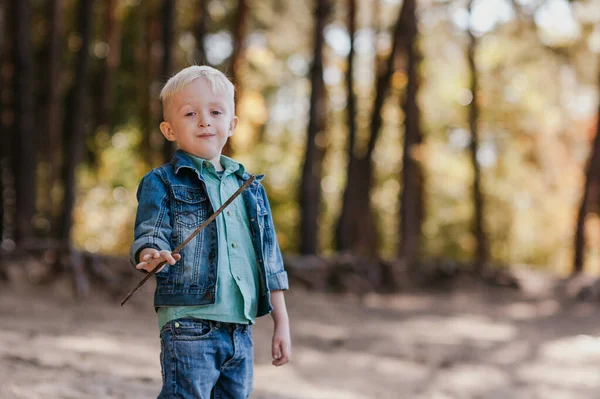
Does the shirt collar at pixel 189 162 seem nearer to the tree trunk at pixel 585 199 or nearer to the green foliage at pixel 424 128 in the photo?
the tree trunk at pixel 585 199

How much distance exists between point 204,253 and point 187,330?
23cm

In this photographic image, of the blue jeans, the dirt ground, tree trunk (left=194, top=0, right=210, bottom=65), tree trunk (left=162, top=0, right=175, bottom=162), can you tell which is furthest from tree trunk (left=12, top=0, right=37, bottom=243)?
the blue jeans

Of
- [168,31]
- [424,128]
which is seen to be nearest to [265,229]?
[168,31]

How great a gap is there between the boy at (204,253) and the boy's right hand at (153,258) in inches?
0.9

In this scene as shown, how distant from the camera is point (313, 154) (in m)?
10.4

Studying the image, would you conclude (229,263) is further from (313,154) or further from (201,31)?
(201,31)

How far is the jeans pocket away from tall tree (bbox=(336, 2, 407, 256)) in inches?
372

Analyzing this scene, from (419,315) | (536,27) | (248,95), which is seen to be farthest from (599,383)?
(248,95)

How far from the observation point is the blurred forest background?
10.4m

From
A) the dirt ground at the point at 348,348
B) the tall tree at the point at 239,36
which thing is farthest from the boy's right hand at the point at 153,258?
the tall tree at the point at 239,36

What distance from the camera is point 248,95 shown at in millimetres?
19094

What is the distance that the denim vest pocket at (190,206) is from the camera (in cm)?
267

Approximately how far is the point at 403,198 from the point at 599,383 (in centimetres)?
636

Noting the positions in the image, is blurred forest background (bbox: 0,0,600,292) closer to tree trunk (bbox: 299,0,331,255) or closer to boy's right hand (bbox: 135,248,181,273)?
tree trunk (bbox: 299,0,331,255)
